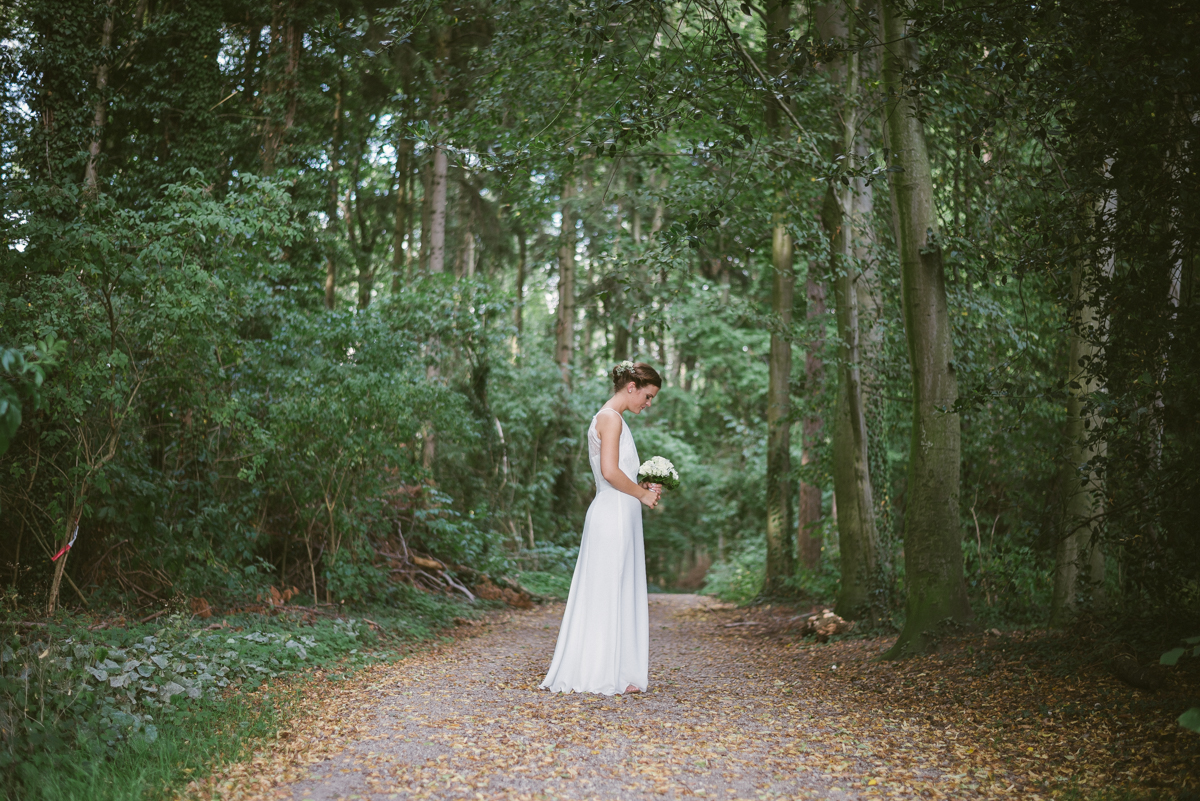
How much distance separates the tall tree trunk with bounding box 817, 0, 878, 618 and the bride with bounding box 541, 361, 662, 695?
13.8ft

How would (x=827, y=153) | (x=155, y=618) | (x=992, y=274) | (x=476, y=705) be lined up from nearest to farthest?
(x=476, y=705) → (x=155, y=618) → (x=992, y=274) → (x=827, y=153)

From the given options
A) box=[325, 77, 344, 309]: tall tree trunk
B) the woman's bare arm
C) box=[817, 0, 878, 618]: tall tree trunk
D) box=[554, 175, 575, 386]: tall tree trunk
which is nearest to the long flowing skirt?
the woman's bare arm

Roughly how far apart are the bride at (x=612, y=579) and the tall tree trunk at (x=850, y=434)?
422 cm

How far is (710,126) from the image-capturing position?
36.4ft

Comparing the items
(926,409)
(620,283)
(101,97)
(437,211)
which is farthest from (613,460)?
(437,211)

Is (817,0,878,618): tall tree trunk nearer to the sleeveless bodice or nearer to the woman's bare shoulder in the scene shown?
the sleeveless bodice

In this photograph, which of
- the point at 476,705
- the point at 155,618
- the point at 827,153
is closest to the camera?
the point at 476,705

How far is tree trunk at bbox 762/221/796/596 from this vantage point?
13.9 meters

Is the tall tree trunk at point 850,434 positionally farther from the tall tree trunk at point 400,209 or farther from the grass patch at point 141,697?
the tall tree trunk at point 400,209

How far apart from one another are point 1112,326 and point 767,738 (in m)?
3.04

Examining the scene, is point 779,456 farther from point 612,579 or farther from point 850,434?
point 612,579

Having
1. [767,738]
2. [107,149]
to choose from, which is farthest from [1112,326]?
[107,149]

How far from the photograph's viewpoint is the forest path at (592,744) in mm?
3943

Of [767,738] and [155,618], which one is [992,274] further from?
[155,618]
